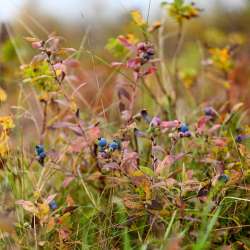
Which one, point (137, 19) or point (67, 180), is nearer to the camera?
point (67, 180)

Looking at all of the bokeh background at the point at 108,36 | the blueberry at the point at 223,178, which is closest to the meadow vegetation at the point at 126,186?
the blueberry at the point at 223,178

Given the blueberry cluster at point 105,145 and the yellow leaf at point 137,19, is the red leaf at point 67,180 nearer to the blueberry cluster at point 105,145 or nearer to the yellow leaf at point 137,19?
the blueberry cluster at point 105,145

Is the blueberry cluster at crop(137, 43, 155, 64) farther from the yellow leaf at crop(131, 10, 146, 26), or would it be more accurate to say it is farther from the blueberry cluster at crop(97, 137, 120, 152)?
the blueberry cluster at crop(97, 137, 120, 152)

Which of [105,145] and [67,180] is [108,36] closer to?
[67,180]

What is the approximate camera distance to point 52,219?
1474mm

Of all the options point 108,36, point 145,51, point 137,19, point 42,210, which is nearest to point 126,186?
point 42,210

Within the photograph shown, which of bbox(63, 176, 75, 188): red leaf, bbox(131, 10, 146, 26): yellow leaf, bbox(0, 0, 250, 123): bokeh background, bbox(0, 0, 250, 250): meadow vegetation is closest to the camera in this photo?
bbox(0, 0, 250, 250): meadow vegetation

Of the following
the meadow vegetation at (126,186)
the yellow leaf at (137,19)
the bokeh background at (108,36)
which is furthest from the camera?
the bokeh background at (108,36)

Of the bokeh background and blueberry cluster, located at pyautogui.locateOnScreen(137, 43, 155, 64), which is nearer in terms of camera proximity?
blueberry cluster, located at pyautogui.locateOnScreen(137, 43, 155, 64)

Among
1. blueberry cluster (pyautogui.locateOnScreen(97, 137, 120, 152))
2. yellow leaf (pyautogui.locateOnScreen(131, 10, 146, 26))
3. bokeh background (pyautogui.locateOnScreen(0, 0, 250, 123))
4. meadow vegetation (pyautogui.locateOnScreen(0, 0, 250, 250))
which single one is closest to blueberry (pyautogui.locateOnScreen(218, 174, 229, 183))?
meadow vegetation (pyautogui.locateOnScreen(0, 0, 250, 250))

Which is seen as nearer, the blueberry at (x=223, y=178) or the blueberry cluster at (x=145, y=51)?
the blueberry at (x=223, y=178)

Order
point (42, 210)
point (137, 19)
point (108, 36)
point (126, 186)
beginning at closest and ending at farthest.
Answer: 1. point (42, 210)
2. point (126, 186)
3. point (137, 19)
4. point (108, 36)

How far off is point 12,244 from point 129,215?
0.32m

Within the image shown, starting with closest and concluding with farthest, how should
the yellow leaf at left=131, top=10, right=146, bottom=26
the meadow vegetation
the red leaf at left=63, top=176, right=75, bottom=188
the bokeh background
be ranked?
the meadow vegetation
the red leaf at left=63, top=176, right=75, bottom=188
the yellow leaf at left=131, top=10, right=146, bottom=26
the bokeh background
